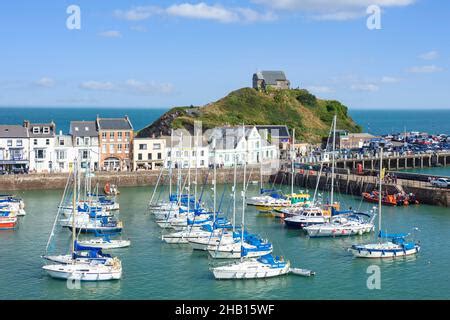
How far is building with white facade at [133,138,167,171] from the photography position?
7981 cm

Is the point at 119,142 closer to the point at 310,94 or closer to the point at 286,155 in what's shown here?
the point at 286,155

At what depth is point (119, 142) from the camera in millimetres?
79438

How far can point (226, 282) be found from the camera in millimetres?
Answer: 36312

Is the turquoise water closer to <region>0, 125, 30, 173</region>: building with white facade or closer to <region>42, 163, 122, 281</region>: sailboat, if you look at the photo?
<region>42, 163, 122, 281</region>: sailboat

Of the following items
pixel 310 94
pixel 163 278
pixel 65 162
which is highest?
pixel 310 94

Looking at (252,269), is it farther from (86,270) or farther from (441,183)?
(441,183)

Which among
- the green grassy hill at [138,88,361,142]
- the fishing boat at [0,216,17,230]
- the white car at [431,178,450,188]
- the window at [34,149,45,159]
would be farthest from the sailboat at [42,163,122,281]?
the green grassy hill at [138,88,361,142]

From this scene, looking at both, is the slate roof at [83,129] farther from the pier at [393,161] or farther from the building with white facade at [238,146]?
the pier at [393,161]

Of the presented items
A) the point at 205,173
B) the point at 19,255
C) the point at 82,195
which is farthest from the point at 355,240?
the point at 205,173

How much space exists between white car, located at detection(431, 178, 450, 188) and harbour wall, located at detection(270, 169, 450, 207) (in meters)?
0.65

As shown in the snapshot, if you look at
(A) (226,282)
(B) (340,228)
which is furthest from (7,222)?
(B) (340,228)

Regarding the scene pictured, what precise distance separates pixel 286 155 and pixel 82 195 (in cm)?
3731
